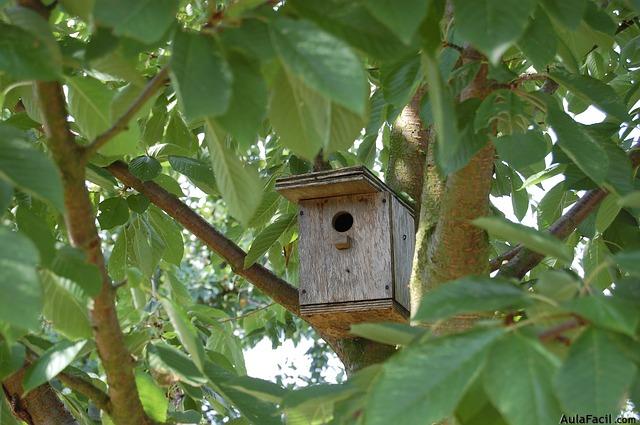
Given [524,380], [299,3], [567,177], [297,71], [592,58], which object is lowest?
[524,380]

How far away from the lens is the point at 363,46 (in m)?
0.92

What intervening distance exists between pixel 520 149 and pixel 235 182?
0.45 meters

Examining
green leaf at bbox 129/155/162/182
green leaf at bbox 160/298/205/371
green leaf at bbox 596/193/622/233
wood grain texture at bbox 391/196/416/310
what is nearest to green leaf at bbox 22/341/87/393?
green leaf at bbox 160/298/205/371

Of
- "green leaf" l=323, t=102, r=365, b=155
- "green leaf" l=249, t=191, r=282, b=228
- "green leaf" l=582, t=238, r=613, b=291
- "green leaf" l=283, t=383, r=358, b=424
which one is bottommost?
"green leaf" l=283, t=383, r=358, b=424

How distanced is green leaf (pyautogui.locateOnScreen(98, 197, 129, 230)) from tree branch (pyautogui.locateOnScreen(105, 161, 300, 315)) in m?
0.05

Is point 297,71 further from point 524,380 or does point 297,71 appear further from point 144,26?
point 524,380

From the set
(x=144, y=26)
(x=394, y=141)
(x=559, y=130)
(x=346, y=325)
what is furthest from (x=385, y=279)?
(x=144, y=26)

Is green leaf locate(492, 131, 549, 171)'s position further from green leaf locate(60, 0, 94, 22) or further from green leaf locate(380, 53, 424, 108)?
green leaf locate(60, 0, 94, 22)

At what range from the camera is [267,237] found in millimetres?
2453

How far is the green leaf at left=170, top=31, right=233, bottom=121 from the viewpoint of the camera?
87cm

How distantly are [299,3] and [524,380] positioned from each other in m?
0.41

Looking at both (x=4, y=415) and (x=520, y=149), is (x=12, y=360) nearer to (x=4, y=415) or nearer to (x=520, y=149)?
(x=4, y=415)

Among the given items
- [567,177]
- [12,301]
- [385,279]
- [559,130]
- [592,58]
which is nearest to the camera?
[12,301]

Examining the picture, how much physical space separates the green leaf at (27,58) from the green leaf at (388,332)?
416mm
